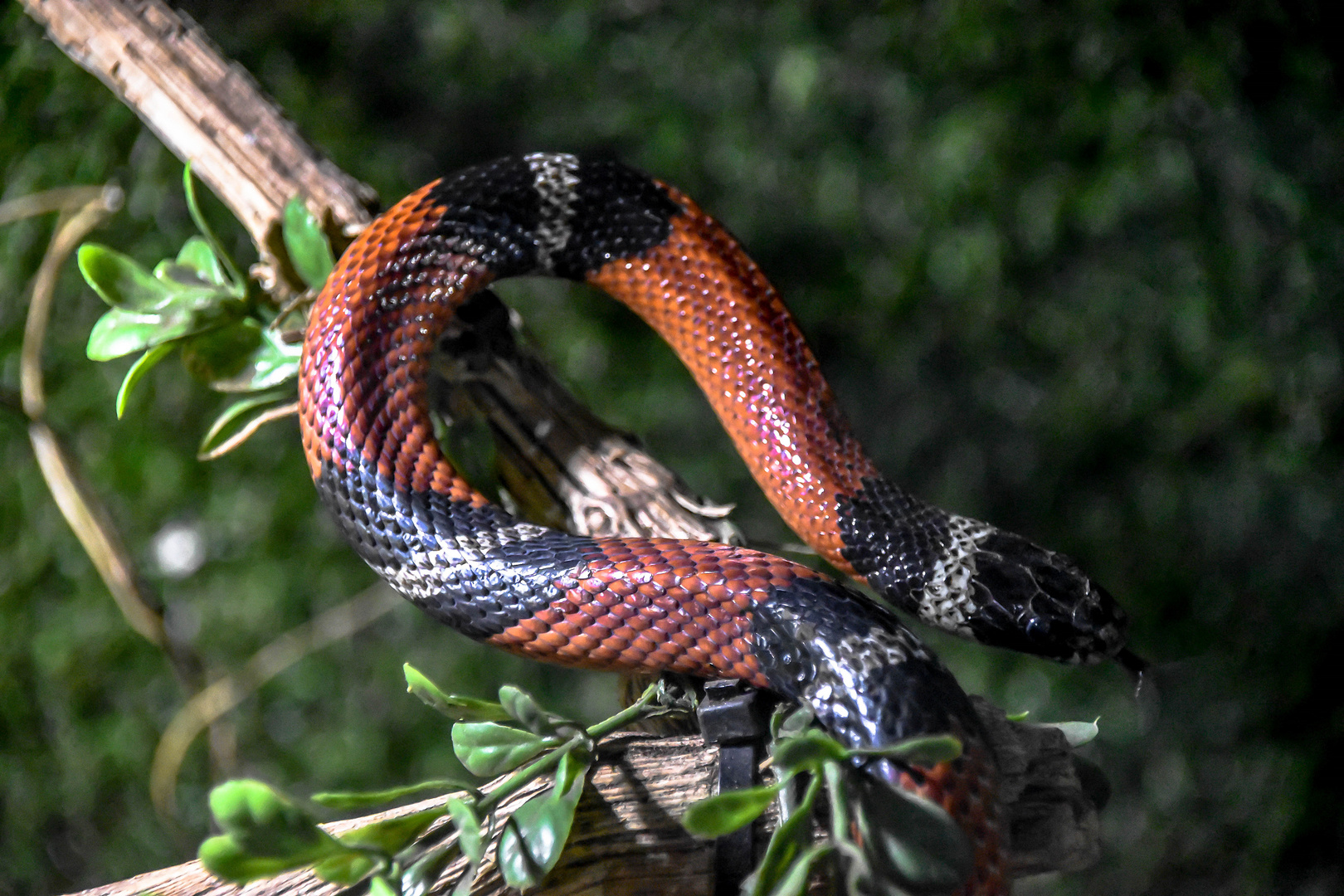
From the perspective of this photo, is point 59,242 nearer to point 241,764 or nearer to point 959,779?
point 241,764

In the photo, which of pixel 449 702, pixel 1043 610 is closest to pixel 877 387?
pixel 1043 610

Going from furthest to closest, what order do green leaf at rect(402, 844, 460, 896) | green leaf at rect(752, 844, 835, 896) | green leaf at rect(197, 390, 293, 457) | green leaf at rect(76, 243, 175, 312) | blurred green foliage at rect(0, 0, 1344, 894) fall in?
1. blurred green foliage at rect(0, 0, 1344, 894)
2. green leaf at rect(197, 390, 293, 457)
3. green leaf at rect(76, 243, 175, 312)
4. green leaf at rect(402, 844, 460, 896)
5. green leaf at rect(752, 844, 835, 896)

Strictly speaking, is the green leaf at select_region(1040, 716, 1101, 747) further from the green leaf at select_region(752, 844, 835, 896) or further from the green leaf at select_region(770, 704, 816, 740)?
the green leaf at select_region(752, 844, 835, 896)

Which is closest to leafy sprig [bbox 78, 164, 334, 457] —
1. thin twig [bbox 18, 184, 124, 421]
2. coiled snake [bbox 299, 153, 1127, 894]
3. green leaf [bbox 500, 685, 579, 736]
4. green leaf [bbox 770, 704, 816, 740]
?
coiled snake [bbox 299, 153, 1127, 894]

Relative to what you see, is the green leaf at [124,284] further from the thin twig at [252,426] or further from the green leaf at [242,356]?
the thin twig at [252,426]

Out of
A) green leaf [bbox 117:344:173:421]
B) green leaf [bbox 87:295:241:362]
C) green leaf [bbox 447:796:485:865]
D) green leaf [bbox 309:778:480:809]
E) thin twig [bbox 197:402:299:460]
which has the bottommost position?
green leaf [bbox 447:796:485:865]

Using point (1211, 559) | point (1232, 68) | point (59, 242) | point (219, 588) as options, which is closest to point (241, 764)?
point (219, 588)

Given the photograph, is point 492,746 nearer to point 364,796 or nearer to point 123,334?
point 364,796

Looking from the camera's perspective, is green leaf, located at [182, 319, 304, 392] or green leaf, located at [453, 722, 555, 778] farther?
green leaf, located at [182, 319, 304, 392]
